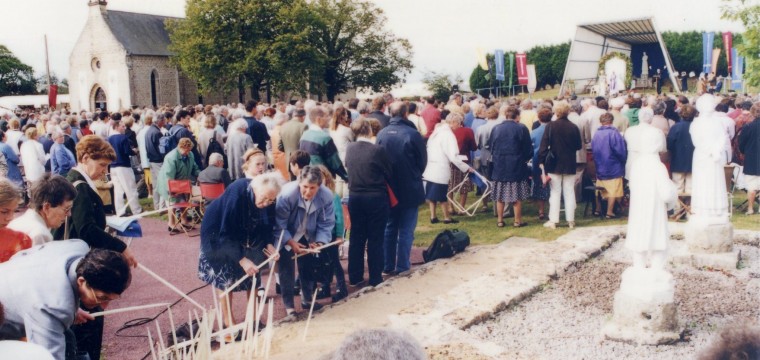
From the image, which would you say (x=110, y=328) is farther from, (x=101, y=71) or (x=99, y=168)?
(x=101, y=71)

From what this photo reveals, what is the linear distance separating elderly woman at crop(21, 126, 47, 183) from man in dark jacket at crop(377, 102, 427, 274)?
6.53 m

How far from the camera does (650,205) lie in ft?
17.8

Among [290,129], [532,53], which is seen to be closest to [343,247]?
[290,129]

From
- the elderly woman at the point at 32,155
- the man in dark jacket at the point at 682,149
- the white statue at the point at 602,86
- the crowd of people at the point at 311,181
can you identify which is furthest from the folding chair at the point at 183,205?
the white statue at the point at 602,86

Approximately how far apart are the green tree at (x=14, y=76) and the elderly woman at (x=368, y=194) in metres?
10.0

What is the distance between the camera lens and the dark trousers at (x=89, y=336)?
4.23m

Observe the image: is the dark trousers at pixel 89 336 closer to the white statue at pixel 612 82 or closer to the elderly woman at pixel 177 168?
the elderly woman at pixel 177 168

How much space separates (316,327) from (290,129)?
4.54 metres

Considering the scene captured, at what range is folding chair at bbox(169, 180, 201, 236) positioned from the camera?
9.83 metres

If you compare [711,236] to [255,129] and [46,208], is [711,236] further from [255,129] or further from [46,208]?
[255,129]

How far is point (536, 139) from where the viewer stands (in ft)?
33.9

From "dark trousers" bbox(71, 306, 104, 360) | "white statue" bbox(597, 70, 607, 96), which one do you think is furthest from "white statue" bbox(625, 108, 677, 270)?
"white statue" bbox(597, 70, 607, 96)

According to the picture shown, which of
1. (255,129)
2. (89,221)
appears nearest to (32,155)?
(255,129)

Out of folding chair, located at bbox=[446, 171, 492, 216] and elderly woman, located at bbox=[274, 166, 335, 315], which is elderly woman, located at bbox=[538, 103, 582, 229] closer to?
folding chair, located at bbox=[446, 171, 492, 216]
